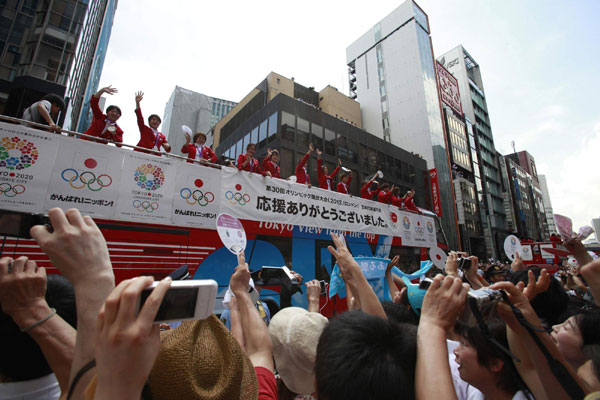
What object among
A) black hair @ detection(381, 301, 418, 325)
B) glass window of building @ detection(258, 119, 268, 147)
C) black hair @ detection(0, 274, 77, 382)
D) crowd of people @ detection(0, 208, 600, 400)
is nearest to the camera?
crowd of people @ detection(0, 208, 600, 400)

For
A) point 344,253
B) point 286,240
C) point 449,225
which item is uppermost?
point 449,225

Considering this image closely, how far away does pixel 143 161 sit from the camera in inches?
197

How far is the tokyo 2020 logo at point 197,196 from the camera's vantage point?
5.28 meters

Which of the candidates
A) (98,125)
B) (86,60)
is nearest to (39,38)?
(86,60)

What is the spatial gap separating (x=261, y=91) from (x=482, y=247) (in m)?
31.6

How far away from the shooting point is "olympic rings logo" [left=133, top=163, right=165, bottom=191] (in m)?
4.89

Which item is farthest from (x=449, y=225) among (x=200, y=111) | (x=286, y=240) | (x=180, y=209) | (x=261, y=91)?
(x=200, y=111)

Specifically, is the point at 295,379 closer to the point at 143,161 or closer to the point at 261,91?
the point at 143,161

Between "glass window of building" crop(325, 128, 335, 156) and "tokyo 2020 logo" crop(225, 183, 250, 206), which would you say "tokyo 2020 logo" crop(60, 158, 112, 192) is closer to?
"tokyo 2020 logo" crop(225, 183, 250, 206)

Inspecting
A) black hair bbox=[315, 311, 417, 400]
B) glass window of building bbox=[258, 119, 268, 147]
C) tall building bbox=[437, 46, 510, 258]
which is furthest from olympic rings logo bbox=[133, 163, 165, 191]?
tall building bbox=[437, 46, 510, 258]

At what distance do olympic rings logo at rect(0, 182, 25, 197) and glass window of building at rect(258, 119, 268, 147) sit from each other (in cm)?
1620

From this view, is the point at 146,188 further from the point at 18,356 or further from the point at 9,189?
the point at 18,356

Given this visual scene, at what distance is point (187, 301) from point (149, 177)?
492cm

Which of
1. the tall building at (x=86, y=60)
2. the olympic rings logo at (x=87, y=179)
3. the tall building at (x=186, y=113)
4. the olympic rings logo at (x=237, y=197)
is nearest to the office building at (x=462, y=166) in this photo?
the olympic rings logo at (x=237, y=197)
